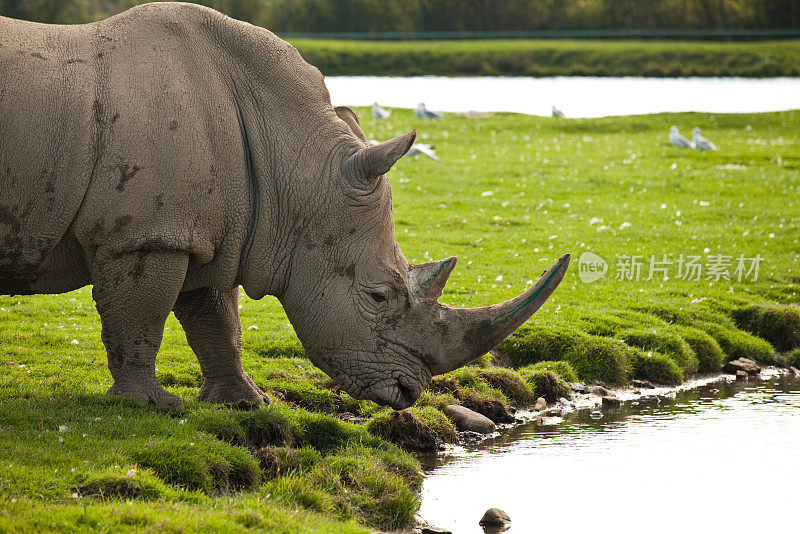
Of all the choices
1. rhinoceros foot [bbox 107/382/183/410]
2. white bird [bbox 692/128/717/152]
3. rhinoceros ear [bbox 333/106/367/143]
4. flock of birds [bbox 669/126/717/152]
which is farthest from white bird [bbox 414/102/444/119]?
rhinoceros foot [bbox 107/382/183/410]

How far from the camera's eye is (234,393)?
27.3ft

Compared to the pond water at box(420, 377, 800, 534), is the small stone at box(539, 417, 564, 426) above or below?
below

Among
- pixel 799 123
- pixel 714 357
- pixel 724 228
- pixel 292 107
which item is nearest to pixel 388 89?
pixel 799 123

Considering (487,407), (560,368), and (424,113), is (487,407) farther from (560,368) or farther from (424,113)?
(424,113)

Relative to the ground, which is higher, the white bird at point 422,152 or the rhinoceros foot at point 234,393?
the white bird at point 422,152

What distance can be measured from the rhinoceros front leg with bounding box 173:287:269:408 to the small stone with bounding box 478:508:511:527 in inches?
88.1

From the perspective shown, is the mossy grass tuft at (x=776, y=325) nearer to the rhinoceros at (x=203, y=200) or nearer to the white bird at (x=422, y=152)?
the rhinoceros at (x=203, y=200)

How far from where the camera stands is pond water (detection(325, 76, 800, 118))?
39938 mm

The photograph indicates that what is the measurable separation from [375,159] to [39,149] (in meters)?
2.34

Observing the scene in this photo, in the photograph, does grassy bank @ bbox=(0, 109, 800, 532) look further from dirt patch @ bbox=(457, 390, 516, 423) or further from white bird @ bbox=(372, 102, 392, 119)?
white bird @ bbox=(372, 102, 392, 119)

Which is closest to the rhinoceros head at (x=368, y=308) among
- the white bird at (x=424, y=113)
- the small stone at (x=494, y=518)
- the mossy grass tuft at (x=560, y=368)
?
the small stone at (x=494, y=518)

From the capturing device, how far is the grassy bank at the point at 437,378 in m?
6.25
